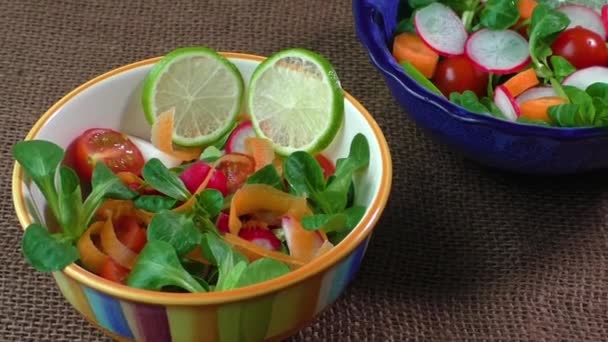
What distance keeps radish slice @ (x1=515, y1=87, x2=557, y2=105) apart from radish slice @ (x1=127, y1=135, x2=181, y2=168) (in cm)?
30

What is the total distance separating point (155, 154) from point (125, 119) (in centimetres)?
4

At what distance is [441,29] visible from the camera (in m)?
0.74

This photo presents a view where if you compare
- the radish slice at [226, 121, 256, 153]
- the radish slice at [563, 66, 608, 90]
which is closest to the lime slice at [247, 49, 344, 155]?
the radish slice at [226, 121, 256, 153]

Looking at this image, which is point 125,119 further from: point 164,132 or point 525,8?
point 525,8

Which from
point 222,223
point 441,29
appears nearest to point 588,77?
point 441,29

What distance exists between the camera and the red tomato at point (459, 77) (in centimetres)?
70

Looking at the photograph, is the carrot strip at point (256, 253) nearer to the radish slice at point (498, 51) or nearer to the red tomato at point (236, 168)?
the red tomato at point (236, 168)

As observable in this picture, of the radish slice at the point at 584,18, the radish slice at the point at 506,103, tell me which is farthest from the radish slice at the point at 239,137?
the radish slice at the point at 584,18

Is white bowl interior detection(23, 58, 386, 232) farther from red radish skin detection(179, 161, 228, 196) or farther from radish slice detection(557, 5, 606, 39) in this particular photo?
radish slice detection(557, 5, 606, 39)

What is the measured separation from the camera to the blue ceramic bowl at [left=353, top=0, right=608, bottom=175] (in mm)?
597

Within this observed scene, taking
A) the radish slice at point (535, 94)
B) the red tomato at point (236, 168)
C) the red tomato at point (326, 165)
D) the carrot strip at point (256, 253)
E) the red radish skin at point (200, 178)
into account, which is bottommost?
the radish slice at point (535, 94)

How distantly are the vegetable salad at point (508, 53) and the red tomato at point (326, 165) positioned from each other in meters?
0.11

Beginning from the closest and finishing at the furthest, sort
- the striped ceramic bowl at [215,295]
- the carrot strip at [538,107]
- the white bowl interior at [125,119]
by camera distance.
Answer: the striped ceramic bowl at [215,295] < the white bowl interior at [125,119] < the carrot strip at [538,107]

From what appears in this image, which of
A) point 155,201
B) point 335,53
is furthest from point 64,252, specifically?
point 335,53
